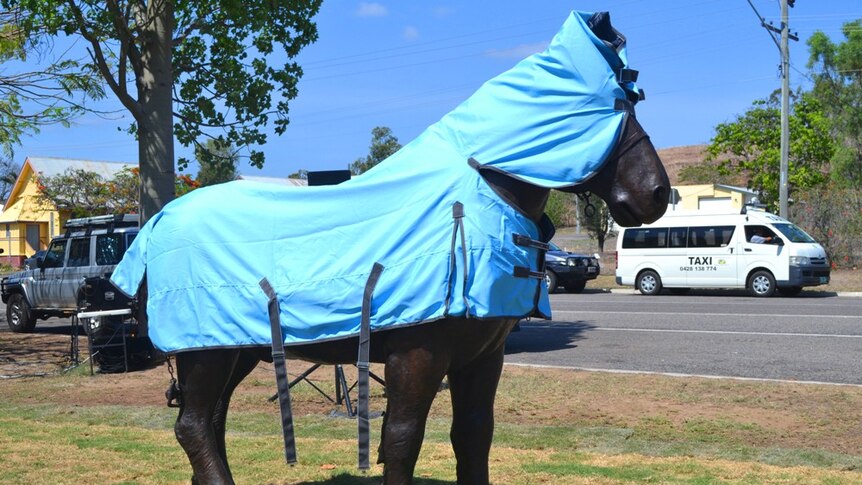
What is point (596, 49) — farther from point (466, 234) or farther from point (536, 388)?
point (536, 388)

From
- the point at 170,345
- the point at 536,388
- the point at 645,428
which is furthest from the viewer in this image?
the point at 536,388

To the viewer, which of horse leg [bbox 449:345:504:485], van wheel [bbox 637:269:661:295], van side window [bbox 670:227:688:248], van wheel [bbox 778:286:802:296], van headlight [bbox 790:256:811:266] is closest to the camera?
horse leg [bbox 449:345:504:485]

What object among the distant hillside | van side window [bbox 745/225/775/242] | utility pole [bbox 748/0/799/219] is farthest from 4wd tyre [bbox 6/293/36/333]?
the distant hillside

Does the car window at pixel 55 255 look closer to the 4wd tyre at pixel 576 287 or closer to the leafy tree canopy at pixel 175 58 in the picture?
the leafy tree canopy at pixel 175 58

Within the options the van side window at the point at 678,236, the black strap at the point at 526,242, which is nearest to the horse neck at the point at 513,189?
the black strap at the point at 526,242

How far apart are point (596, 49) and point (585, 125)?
1.23 feet

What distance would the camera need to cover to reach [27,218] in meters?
54.3

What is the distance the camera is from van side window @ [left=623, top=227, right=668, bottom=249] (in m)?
26.0

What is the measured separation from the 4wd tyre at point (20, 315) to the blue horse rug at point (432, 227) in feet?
55.0

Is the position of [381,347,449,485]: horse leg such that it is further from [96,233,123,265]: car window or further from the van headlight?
the van headlight

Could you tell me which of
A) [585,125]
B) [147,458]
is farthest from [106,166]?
[585,125]

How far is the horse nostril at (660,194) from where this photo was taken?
165 inches

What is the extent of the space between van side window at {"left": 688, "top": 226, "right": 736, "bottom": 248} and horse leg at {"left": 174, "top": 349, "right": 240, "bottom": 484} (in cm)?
2187

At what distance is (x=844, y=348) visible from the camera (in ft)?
43.9
